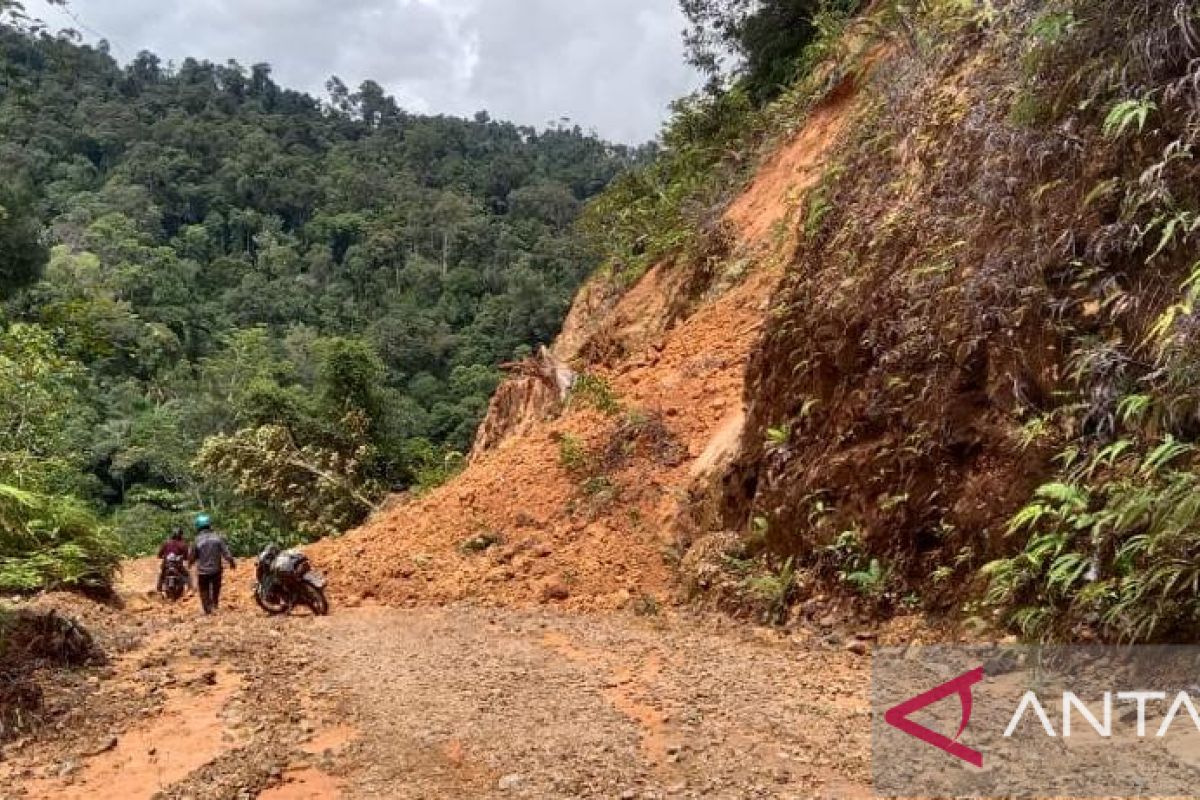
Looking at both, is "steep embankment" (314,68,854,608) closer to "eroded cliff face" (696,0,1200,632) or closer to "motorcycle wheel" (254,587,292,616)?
"motorcycle wheel" (254,587,292,616)

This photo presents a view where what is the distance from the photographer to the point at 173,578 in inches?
477

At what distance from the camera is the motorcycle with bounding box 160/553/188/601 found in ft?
39.6

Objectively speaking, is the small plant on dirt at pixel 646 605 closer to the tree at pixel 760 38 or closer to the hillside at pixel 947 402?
the hillside at pixel 947 402

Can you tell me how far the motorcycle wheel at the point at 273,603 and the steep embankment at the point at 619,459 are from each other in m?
0.81

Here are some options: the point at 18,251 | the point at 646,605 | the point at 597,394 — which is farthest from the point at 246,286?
the point at 646,605

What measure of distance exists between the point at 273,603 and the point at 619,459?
4.25m

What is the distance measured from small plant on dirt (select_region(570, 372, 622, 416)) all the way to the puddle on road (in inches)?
265

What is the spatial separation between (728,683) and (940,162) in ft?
15.3

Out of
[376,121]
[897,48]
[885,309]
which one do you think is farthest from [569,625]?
[376,121]

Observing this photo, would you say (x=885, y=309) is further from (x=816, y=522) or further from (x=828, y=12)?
(x=828, y=12)

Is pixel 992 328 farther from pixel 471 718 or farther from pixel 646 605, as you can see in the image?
pixel 471 718

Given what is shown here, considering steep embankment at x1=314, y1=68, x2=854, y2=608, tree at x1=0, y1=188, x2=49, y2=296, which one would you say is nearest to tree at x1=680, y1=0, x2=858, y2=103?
steep embankment at x1=314, y1=68, x2=854, y2=608

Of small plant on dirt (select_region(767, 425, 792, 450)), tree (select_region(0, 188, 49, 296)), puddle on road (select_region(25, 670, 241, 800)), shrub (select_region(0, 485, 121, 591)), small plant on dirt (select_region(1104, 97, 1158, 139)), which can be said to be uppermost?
tree (select_region(0, 188, 49, 296))

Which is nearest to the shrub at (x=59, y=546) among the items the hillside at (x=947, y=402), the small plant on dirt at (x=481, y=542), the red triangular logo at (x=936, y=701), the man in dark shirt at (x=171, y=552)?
the man in dark shirt at (x=171, y=552)
